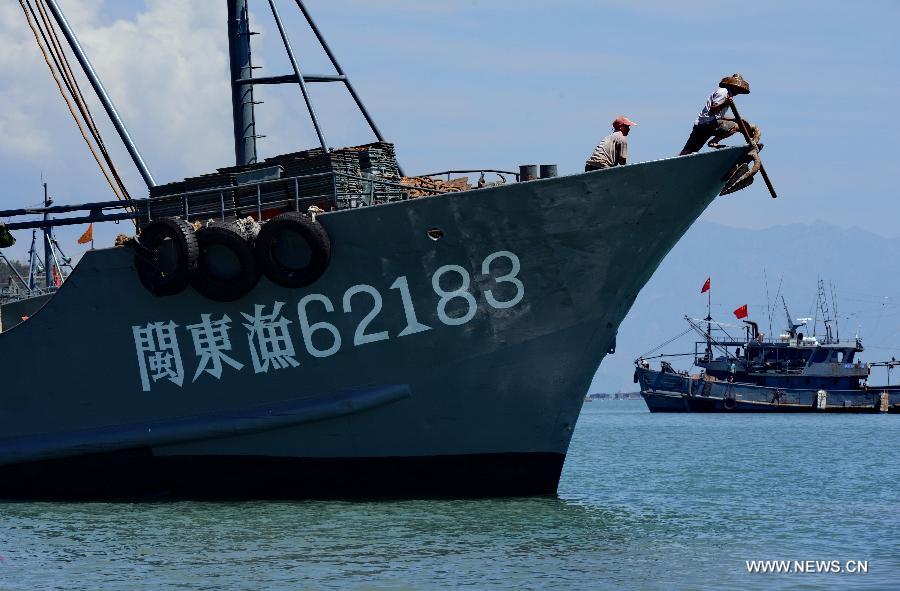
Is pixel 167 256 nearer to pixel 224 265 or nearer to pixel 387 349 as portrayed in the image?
pixel 224 265

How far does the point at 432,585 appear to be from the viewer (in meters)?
11.6

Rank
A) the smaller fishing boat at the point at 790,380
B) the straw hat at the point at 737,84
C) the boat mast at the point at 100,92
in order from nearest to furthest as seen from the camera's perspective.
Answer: the straw hat at the point at 737,84 < the boat mast at the point at 100,92 < the smaller fishing boat at the point at 790,380

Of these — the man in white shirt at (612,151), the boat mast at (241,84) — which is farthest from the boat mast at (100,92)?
the man in white shirt at (612,151)

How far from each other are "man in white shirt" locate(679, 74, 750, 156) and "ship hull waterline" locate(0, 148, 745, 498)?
0.33 meters

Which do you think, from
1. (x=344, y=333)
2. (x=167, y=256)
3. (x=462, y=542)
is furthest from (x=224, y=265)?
(x=462, y=542)

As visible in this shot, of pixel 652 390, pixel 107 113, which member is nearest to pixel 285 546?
pixel 107 113

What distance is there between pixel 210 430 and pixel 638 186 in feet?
18.5

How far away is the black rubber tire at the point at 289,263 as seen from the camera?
49.6 ft

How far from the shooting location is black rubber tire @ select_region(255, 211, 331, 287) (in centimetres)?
→ 1511

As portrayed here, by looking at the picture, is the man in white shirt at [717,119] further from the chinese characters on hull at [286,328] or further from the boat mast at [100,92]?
the boat mast at [100,92]

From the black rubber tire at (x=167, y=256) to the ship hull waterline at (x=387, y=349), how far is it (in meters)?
0.24

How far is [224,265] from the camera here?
1559 cm

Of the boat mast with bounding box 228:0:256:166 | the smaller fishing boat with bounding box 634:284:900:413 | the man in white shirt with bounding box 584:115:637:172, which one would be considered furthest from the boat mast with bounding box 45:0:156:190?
the smaller fishing boat with bounding box 634:284:900:413

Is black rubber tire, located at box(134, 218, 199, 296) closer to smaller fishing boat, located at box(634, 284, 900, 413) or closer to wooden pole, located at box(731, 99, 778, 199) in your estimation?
wooden pole, located at box(731, 99, 778, 199)
